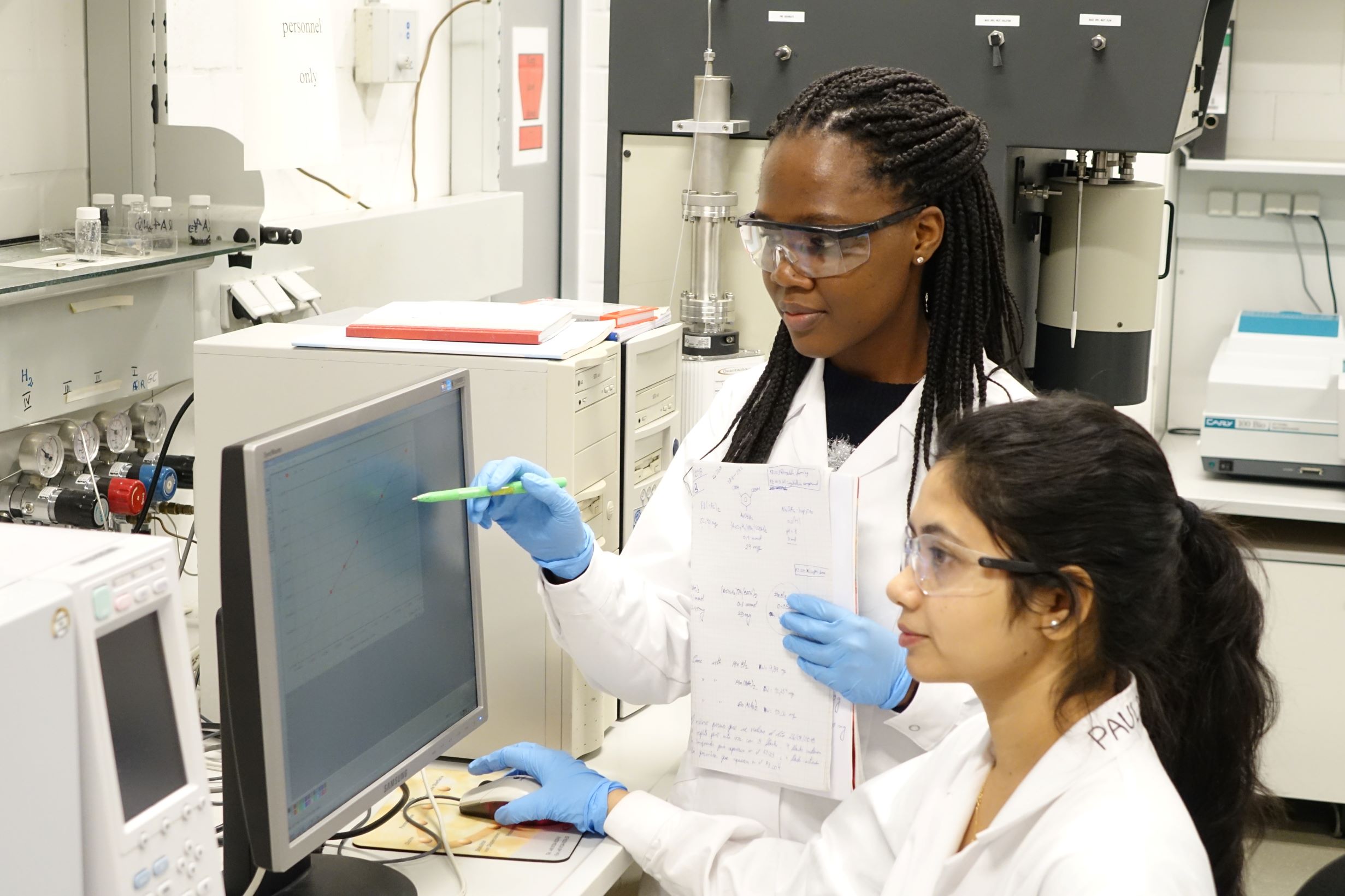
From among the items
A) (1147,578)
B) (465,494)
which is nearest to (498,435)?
(465,494)

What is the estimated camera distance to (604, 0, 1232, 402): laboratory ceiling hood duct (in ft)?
5.74

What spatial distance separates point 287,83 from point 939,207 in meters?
1.05

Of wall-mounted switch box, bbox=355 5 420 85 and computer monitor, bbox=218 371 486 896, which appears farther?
wall-mounted switch box, bbox=355 5 420 85

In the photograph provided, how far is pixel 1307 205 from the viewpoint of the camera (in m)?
3.38

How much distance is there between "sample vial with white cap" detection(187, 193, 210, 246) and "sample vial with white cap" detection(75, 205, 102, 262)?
17 centimetres

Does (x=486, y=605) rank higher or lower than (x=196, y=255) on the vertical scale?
lower

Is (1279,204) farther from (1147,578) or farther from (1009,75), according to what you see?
(1147,578)

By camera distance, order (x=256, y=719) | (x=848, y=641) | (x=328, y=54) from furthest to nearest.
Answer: (x=328, y=54) < (x=848, y=641) < (x=256, y=719)

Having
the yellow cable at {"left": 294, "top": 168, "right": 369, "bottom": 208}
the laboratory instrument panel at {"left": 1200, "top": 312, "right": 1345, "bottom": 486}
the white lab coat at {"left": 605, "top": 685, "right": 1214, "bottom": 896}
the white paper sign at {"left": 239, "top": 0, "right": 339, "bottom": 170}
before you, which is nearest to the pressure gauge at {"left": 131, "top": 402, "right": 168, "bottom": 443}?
the white paper sign at {"left": 239, "top": 0, "right": 339, "bottom": 170}

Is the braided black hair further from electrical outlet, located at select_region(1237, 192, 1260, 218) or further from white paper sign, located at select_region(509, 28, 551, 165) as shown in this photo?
electrical outlet, located at select_region(1237, 192, 1260, 218)

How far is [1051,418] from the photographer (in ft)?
3.36

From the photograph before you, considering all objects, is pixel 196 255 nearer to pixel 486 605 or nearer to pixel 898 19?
pixel 486 605

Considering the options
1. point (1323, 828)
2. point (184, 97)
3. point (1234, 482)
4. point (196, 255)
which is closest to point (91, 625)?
point (196, 255)

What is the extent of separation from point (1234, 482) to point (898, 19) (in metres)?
1.50
